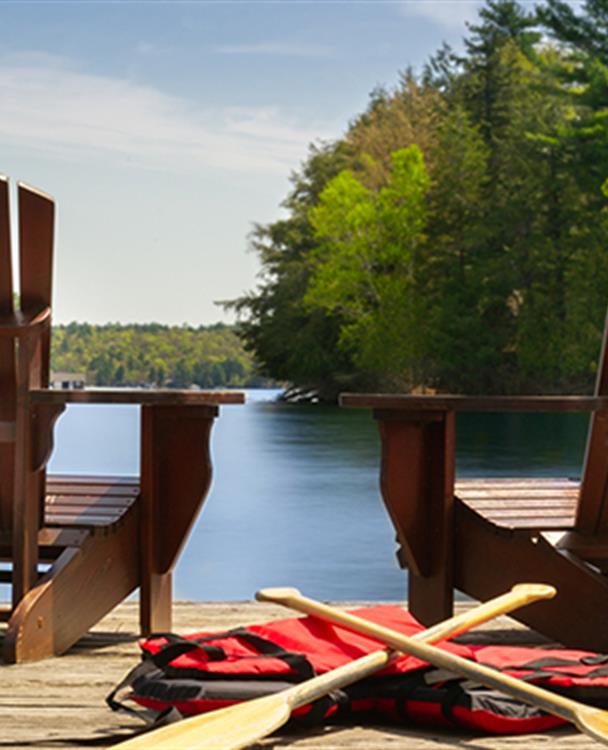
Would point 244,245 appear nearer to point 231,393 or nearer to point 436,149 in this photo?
point 436,149

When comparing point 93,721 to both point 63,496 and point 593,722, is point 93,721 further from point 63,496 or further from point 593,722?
point 63,496

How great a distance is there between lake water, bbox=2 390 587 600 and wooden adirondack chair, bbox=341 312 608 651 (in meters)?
2.42

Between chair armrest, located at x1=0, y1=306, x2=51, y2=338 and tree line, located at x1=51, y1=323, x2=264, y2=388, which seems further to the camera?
tree line, located at x1=51, y1=323, x2=264, y2=388

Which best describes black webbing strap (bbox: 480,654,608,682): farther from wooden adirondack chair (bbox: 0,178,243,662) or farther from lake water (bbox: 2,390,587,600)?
lake water (bbox: 2,390,587,600)

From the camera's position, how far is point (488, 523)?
118 inches

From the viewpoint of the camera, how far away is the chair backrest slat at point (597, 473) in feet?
9.38

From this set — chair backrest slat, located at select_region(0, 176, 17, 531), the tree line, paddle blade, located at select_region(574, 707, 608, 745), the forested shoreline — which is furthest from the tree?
paddle blade, located at select_region(574, 707, 608, 745)

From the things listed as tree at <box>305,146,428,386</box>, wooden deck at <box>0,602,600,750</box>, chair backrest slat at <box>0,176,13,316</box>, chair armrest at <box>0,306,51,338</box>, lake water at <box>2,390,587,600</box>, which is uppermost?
tree at <box>305,146,428,386</box>

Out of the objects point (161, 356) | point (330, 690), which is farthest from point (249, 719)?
point (161, 356)

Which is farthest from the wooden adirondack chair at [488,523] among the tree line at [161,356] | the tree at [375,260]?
the tree line at [161,356]

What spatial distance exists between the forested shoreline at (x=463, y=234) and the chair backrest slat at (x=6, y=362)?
25.8 m

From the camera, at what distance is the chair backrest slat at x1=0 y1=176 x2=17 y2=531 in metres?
2.96

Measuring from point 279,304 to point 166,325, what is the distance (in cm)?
1924

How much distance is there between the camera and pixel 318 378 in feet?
130
